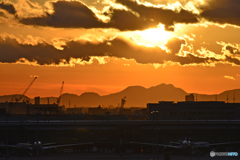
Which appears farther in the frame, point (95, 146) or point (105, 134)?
point (105, 134)

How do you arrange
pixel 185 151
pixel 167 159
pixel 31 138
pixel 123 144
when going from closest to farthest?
1. pixel 167 159
2. pixel 185 151
3. pixel 123 144
4. pixel 31 138

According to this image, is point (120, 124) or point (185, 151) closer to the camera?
point (185, 151)

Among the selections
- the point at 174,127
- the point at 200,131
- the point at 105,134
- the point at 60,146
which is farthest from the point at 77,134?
the point at 200,131

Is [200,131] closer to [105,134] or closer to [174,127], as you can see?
[174,127]

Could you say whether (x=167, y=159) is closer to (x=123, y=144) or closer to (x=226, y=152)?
(x=123, y=144)

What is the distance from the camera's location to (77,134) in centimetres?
18488

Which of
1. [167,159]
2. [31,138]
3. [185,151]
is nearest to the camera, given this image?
[167,159]

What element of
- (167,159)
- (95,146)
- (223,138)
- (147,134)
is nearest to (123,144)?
(95,146)

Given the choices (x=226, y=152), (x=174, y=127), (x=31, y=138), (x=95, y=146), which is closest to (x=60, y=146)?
(x=95, y=146)

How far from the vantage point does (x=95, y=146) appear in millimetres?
167125

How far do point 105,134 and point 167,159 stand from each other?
58947 mm

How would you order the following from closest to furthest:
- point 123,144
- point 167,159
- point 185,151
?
point 167,159
point 185,151
point 123,144

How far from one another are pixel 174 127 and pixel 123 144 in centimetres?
3341

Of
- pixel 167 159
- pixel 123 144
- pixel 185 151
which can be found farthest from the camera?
pixel 123 144
